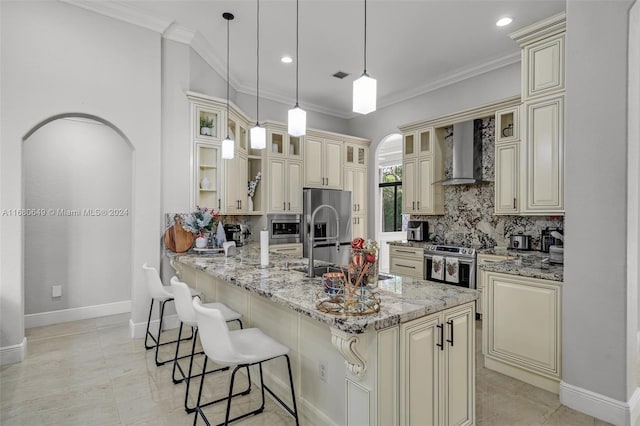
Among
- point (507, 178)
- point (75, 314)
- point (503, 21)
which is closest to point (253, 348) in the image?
point (507, 178)

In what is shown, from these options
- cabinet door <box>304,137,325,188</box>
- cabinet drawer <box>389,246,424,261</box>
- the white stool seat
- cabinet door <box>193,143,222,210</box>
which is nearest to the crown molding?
cabinet door <box>193,143,222,210</box>

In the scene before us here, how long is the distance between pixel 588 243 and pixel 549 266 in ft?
2.05

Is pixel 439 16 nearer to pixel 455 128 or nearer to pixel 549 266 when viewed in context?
pixel 455 128

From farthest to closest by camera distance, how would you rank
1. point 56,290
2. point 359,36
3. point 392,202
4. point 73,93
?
point 392,202 < point 56,290 < point 359,36 < point 73,93

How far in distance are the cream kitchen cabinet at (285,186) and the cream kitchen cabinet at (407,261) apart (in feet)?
5.33

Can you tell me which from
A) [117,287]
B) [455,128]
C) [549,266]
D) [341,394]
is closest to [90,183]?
[117,287]

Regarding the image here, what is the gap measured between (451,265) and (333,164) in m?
2.59

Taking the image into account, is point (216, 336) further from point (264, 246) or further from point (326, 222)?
point (326, 222)

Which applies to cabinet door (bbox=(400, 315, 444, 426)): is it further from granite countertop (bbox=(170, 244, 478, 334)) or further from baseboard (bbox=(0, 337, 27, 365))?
baseboard (bbox=(0, 337, 27, 365))

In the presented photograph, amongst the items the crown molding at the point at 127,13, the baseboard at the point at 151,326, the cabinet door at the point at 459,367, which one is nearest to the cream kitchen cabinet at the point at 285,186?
the baseboard at the point at 151,326

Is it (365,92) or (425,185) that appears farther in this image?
(425,185)

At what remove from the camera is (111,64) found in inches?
135

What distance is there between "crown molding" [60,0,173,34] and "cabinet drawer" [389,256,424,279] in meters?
4.14

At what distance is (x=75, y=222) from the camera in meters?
4.23
